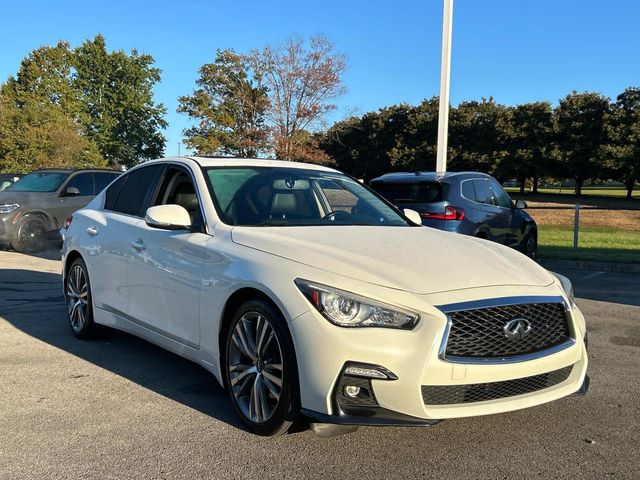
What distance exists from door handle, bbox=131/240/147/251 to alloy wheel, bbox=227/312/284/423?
134 centimetres

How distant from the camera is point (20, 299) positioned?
7586 millimetres

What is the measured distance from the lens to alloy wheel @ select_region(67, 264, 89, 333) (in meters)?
5.57

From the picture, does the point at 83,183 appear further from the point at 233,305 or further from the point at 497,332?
the point at 497,332

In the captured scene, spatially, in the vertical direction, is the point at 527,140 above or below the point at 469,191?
above

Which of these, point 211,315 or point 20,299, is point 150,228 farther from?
point 20,299

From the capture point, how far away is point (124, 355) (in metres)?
5.22

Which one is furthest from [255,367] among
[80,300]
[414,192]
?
[414,192]

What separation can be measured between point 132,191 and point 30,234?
27.3 feet

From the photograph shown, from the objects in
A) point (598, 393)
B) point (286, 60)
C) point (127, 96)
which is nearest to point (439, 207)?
point (598, 393)

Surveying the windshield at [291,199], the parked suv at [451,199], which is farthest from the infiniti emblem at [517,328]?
the parked suv at [451,199]

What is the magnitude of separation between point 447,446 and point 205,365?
1.58 m

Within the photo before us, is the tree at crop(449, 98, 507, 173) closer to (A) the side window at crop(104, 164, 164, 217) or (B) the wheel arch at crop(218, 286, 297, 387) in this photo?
(A) the side window at crop(104, 164, 164, 217)

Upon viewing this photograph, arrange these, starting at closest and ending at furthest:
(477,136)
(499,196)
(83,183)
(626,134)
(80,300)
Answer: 1. (80,300)
2. (499,196)
3. (83,183)
4. (626,134)
5. (477,136)

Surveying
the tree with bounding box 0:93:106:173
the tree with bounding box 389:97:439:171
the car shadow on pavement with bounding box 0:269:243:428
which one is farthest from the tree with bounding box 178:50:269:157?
the car shadow on pavement with bounding box 0:269:243:428
